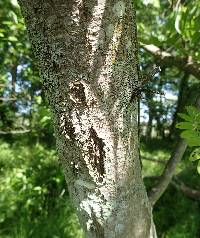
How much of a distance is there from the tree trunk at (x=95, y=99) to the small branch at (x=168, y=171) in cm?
73

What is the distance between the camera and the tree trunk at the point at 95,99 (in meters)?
0.88

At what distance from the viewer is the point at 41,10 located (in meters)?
0.86

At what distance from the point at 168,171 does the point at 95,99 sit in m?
1.06

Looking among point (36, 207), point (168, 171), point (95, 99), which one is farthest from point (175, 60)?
point (36, 207)

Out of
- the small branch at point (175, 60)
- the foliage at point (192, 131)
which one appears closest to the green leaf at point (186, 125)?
the foliage at point (192, 131)

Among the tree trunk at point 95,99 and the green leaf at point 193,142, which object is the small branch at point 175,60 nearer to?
the green leaf at point 193,142

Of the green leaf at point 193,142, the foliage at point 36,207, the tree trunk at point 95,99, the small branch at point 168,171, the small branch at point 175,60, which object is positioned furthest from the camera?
the foliage at point 36,207

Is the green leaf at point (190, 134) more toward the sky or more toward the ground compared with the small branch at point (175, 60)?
more toward the ground

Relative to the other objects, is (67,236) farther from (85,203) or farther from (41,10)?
(41,10)

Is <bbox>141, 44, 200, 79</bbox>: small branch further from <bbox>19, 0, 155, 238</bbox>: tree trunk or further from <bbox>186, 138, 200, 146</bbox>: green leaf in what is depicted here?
<bbox>19, 0, 155, 238</bbox>: tree trunk

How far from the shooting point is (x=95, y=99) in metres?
0.93

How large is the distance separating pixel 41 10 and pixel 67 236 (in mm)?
3465

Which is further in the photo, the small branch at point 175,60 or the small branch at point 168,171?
the small branch at point 175,60

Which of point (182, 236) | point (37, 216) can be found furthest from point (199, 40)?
point (37, 216)
